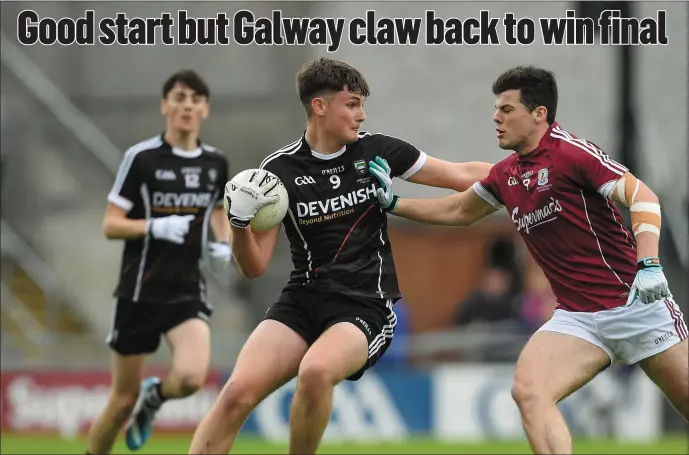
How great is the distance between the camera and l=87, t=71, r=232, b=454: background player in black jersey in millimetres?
9297

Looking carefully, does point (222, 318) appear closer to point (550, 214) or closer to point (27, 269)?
point (27, 269)

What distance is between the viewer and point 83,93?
18.3m

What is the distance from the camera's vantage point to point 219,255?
9289 millimetres

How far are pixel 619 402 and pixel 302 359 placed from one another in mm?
8364

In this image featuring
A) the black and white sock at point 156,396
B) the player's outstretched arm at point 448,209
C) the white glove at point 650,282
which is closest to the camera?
the white glove at point 650,282

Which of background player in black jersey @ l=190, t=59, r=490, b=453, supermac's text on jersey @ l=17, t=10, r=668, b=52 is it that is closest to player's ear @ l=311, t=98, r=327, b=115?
background player in black jersey @ l=190, t=59, r=490, b=453

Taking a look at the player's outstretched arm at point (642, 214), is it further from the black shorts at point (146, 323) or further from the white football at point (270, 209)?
the black shorts at point (146, 323)

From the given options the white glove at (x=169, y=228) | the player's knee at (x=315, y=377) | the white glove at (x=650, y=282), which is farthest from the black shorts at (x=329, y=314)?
the white glove at (x=169, y=228)

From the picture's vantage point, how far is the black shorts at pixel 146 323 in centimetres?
937

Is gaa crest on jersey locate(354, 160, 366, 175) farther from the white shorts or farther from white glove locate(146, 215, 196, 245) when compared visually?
white glove locate(146, 215, 196, 245)

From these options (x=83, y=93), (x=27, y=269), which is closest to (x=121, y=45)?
(x=83, y=93)

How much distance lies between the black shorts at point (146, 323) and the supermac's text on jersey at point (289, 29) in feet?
22.4

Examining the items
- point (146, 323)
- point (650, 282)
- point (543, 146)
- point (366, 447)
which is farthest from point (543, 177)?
point (366, 447)

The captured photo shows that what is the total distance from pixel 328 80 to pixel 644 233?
6.55 ft
